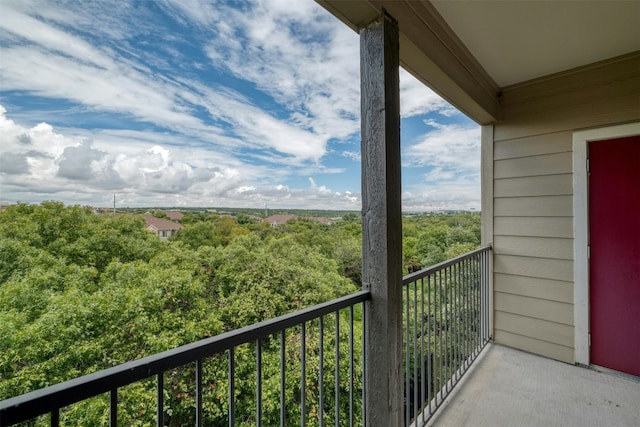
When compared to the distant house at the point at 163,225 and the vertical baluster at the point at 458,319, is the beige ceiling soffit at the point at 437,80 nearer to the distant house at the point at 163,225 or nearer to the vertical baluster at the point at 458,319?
the vertical baluster at the point at 458,319

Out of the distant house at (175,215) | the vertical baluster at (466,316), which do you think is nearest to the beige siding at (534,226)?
the vertical baluster at (466,316)

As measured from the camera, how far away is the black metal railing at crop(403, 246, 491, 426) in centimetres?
172

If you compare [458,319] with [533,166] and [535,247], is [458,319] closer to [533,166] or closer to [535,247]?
[535,247]

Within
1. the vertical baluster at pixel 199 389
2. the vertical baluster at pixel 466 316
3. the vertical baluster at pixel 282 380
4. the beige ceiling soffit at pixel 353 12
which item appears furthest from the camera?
the vertical baluster at pixel 466 316

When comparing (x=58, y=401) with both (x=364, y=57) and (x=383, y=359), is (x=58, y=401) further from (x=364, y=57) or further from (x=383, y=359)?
(x=364, y=57)

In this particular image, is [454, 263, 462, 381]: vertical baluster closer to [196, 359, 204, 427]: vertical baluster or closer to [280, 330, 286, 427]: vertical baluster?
[280, 330, 286, 427]: vertical baluster

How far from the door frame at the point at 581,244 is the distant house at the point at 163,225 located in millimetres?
7125

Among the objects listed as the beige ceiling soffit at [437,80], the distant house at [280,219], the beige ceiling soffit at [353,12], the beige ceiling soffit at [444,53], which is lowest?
the distant house at [280,219]

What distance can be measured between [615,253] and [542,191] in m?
0.66

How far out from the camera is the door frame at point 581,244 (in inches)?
88.4

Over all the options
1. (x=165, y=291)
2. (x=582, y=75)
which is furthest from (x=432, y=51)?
(x=165, y=291)

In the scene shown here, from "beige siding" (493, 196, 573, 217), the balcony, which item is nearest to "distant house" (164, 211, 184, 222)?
the balcony

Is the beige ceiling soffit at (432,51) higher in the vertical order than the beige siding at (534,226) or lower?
higher

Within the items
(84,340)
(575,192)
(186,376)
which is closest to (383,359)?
(575,192)
